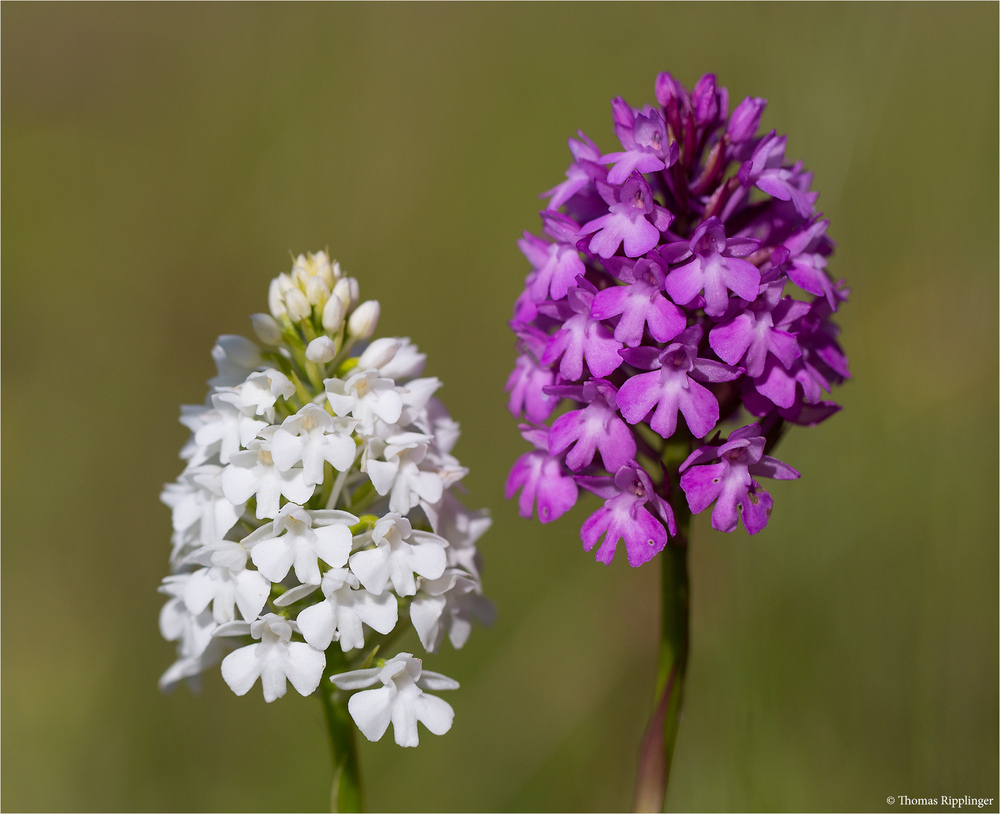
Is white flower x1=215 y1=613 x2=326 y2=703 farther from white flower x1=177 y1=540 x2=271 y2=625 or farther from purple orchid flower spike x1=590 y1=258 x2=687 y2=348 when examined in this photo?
purple orchid flower spike x1=590 y1=258 x2=687 y2=348

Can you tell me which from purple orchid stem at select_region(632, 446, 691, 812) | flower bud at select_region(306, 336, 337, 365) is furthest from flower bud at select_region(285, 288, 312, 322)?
purple orchid stem at select_region(632, 446, 691, 812)

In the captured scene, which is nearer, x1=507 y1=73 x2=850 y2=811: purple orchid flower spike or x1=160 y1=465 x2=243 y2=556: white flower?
x1=507 y1=73 x2=850 y2=811: purple orchid flower spike

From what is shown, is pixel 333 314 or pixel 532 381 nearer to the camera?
pixel 333 314

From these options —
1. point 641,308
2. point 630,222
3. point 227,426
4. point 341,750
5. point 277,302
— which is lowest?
point 341,750

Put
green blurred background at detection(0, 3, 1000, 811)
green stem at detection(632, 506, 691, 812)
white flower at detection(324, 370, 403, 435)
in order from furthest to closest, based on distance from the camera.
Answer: green blurred background at detection(0, 3, 1000, 811) < green stem at detection(632, 506, 691, 812) < white flower at detection(324, 370, 403, 435)

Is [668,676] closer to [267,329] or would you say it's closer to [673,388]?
[673,388]

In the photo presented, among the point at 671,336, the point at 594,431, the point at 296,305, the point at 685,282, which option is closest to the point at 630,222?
the point at 685,282

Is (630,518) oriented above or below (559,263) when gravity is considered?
below

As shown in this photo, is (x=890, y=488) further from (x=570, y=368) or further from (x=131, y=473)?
(x=131, y=473)
